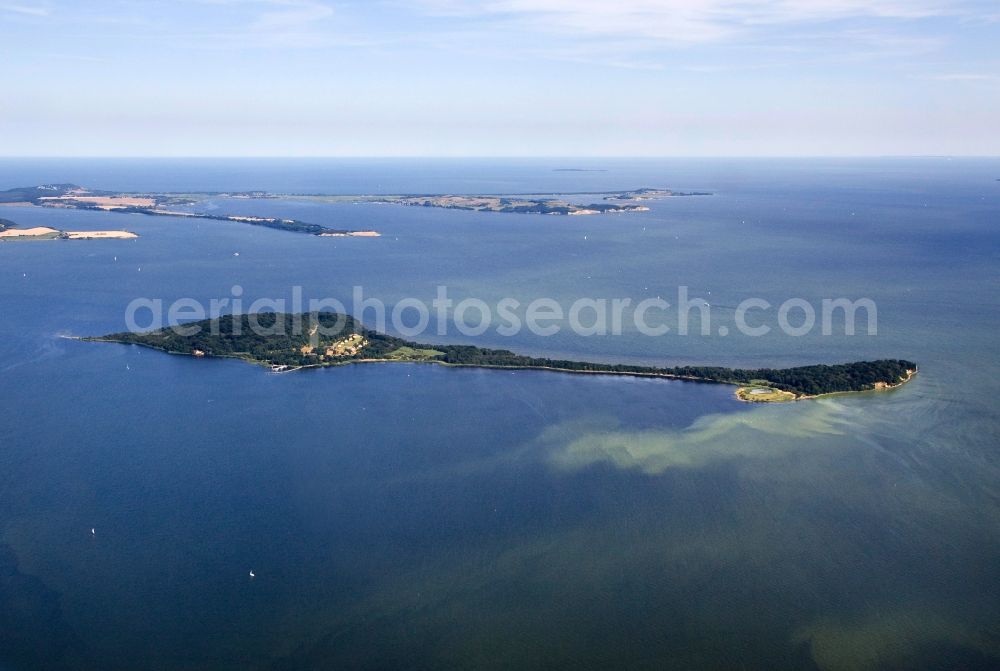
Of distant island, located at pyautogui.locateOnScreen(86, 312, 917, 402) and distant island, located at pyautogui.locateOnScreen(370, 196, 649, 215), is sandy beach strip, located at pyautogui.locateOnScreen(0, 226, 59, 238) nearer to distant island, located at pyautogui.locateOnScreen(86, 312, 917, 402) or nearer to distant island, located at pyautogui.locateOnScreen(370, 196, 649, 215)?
distant island, located at pyautogui.locateOnScreen(86, 312, 917, 402)

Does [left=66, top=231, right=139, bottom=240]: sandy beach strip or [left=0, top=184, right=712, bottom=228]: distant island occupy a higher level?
[left=0, top=184, right=712, bottom=228]: distant island

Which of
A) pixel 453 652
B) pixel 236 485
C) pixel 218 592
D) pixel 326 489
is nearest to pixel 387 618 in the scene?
pixel 453 652

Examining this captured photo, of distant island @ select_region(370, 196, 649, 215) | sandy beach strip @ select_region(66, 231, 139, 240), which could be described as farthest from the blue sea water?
distant island @ select_region(370, 196, 649, 215)

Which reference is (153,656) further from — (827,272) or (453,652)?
(827,272)

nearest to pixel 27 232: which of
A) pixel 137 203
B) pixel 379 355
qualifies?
pixel 137 203

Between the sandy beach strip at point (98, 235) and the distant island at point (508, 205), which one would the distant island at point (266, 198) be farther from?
the sandy beach strip at point (98, 235)

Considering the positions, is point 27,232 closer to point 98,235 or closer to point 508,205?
point 98,235
